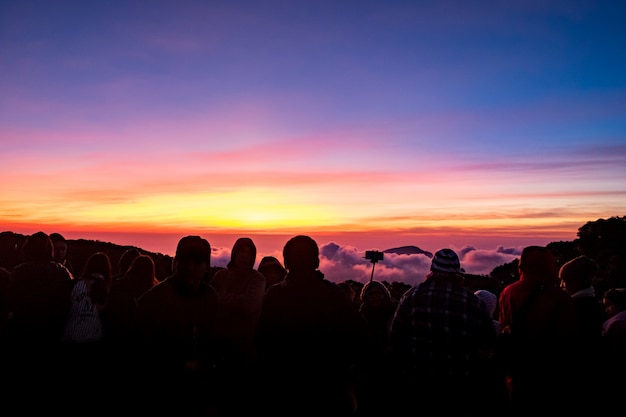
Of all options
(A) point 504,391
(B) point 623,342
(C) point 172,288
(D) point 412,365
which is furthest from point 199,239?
(B) point 623,342

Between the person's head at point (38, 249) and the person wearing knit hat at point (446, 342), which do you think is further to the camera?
the person's head at point (38, 249)

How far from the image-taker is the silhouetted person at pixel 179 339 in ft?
12.9

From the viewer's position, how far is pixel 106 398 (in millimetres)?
5773

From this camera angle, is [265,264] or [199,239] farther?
[265,264]

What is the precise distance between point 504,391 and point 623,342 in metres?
1.31

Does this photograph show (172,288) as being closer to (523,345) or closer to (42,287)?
(42,287)

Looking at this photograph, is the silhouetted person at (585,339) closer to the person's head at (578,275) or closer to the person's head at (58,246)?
the person's head at (578,275)

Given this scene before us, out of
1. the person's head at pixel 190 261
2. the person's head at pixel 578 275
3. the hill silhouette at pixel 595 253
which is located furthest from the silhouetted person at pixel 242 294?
the hill silhouette at pixel 595 253

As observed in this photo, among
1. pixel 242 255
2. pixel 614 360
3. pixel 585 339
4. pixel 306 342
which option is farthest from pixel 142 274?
pixel 614 360

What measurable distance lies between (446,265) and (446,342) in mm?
643

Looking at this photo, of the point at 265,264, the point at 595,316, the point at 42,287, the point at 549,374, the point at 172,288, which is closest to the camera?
the point at 172,288

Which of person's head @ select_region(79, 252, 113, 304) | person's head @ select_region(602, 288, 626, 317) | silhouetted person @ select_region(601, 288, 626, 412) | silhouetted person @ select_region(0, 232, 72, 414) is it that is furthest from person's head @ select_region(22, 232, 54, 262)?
person's head @ select_region(602, 288, 626, 317)

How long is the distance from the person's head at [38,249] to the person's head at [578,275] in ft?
18.6

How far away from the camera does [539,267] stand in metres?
5.23
